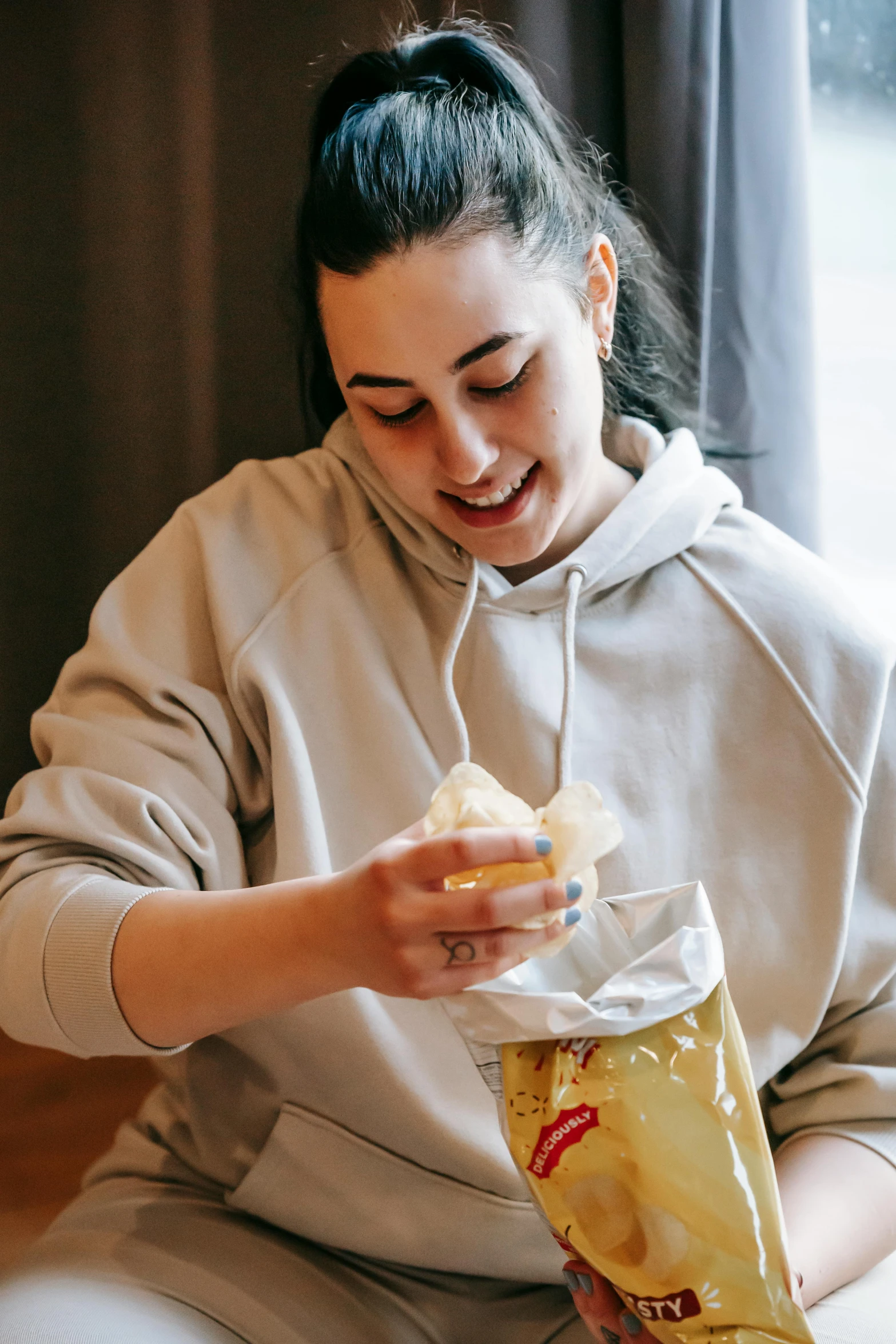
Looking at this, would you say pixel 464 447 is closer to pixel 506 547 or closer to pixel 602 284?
pixel 506 547

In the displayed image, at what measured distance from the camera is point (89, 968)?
849 millimetres

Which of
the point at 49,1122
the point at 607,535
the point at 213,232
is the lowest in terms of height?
the point at 49,1122

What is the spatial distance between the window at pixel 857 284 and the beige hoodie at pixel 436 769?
1.14 ft

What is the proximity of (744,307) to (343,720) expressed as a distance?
63cm

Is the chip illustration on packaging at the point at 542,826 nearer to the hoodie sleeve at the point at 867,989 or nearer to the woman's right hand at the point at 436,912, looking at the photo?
the woman's right hand at the point at 436,912

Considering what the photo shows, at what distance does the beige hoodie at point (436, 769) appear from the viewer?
973mm

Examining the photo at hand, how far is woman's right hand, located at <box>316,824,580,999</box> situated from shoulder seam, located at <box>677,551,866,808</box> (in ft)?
1.37

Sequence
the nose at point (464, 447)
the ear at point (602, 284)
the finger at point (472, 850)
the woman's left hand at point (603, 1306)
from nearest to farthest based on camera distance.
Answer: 1. the finger at point (472, 850)
2. the woman's left hand at point (603, 1306)
3. the nose at point (464, 447)
4. the ear at point (602, 284)

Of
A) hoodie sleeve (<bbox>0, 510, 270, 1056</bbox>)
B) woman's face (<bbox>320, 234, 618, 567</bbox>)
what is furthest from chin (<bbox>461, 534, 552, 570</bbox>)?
hoodie sleeve (<bbox>0, 510, 270, 1056</bbox>)

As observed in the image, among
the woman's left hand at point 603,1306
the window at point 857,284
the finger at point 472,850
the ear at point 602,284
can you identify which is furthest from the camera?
the window at point 857,284

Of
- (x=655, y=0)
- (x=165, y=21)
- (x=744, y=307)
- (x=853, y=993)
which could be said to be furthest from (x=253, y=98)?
(x=853, y=993)

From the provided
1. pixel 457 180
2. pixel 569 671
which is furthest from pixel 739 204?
pixel 569 671

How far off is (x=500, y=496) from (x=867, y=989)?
540 mm

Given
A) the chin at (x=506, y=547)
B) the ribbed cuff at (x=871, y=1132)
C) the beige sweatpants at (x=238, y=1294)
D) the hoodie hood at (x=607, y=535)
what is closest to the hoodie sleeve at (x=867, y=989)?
the ribbed cuff at (x=871, y=1132)
